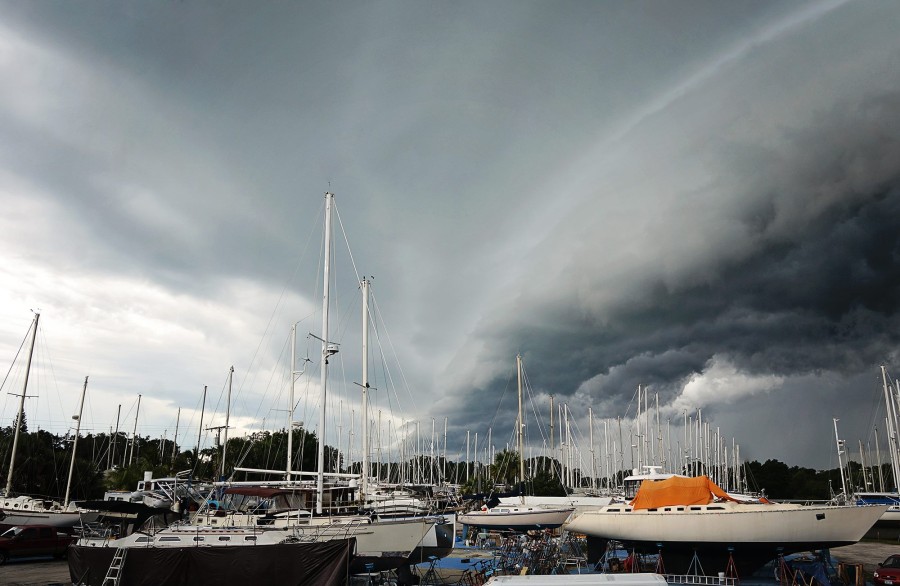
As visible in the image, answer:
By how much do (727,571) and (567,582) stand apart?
14.0 meters

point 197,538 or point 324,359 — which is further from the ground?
point 324,359

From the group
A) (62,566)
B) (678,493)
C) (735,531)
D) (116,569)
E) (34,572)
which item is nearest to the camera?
(116,569)

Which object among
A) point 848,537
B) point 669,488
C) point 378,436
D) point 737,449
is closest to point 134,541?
point 669,488

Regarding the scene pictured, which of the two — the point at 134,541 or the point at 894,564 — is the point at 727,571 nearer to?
the point at 894,564

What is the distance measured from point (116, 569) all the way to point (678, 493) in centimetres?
1996

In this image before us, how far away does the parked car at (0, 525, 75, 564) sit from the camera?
26.7m

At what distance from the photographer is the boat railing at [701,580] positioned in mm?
19922

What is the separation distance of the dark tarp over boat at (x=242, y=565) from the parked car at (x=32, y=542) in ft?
43.1

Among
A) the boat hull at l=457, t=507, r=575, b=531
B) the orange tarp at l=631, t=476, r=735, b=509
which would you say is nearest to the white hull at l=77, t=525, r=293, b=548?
the orange tarp at l=631, t=476, r=735, b=509

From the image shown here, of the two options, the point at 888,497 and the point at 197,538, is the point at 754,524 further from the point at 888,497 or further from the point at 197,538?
the point at 888,497

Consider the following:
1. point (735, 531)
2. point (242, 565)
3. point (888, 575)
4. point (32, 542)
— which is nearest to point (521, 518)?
point (735, 531)

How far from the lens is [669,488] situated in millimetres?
23188

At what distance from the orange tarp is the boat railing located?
2557 mm

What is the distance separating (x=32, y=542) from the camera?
2752 cm
